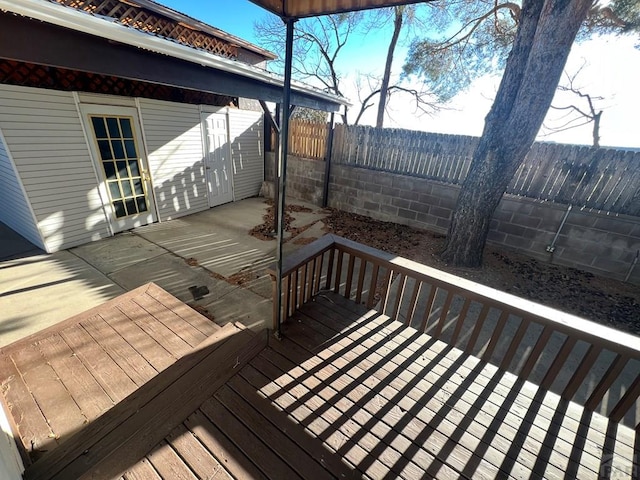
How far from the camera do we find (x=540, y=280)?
3959mm

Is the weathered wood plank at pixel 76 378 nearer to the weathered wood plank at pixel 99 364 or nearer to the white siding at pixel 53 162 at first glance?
the weathered wood plank at pixel 99 364

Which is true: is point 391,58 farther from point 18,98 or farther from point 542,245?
point 18,98

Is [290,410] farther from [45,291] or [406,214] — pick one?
[406,214]

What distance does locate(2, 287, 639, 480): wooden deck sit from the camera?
1.45 metres

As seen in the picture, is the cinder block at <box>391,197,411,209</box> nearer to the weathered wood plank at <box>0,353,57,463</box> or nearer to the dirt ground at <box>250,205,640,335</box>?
the dirt ground at <box>250,205,640,335</box>

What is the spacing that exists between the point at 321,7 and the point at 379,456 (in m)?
2.75

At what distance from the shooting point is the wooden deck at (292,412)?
1.45 meters

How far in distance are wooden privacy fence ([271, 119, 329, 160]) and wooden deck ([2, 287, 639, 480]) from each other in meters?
5.44

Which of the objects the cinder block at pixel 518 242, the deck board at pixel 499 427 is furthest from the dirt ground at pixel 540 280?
the deck board at pixel 499 427

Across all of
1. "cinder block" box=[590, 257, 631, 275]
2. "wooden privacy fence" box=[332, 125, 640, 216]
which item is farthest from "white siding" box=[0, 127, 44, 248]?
"cinder block" box=[590, 257, 631, 275]

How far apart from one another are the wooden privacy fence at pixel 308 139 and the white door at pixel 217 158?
1.29m

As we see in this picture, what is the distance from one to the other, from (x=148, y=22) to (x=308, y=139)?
4.01m

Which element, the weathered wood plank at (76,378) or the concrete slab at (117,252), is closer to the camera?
the weathered wood plank at (76,378)

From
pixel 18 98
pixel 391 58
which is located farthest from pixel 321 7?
pixel 391 58
